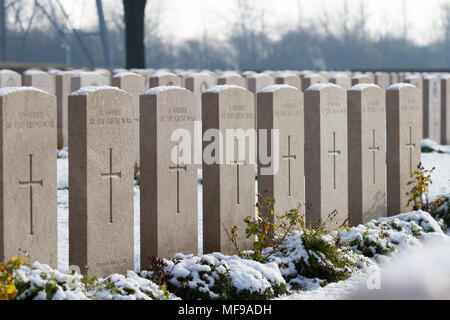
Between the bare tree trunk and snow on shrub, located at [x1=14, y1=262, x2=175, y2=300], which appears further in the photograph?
the bare tree trunk

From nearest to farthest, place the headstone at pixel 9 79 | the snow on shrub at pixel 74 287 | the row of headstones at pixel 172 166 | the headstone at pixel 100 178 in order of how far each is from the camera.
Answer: the snow on shrub at pixel 74 287 → the row of headstones at pixel 172 166 → the headstone at pixel 100 178 → the headstone at pixel 9 79

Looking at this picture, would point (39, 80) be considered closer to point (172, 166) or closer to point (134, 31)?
point (172, 166)

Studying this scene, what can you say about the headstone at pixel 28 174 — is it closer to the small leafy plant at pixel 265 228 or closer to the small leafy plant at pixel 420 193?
the small leafy plant at pixel 265 228

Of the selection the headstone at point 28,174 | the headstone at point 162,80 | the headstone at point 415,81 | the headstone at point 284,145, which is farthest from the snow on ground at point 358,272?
the headstone at point 162,80

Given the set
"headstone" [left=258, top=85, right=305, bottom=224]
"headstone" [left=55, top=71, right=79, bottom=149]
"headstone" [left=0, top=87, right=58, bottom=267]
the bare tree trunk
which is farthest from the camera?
the bare tree trunk

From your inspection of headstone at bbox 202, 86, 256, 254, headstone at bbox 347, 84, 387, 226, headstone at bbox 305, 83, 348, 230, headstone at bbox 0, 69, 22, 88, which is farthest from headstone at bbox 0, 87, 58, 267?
headstone at bbox 0, 69, 22, 88

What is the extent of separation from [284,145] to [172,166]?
1423 millimetres

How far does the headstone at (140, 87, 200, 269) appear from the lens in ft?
22.0

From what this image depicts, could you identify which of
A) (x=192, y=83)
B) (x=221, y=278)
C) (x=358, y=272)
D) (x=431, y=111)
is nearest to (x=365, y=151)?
(x=358, y=272)

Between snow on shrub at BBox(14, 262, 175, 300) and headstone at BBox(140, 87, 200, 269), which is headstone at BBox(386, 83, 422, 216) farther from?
snow on shrub at BBox(14, 262, 175, 300)

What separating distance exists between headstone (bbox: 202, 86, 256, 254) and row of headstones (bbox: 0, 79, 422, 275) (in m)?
0.01

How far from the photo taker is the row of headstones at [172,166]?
19.1 ft

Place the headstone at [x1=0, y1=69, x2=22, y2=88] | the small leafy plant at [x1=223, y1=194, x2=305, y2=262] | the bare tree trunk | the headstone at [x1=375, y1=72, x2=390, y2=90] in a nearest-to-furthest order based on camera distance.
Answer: the small leafy plant at [x1=223, y1=194, x2=305, y2=262]
the headstone at [x1=0, y1=69, x2=22, y2=88]
the headstone at [x1=375, y1=72, x2=390, y2=90]
the bare tree trunk

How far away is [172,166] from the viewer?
682 cm
